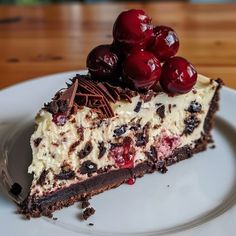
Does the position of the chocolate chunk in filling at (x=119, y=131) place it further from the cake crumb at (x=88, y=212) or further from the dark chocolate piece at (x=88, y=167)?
the cake crumb at (x=88, y=212)

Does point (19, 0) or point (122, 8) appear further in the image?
point (19, 0)

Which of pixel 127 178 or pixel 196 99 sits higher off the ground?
pixel 196 99

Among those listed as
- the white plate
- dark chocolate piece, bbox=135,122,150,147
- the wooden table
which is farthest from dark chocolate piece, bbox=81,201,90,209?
the wooden table

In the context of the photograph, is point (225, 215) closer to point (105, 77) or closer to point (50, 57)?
point (105, 77)

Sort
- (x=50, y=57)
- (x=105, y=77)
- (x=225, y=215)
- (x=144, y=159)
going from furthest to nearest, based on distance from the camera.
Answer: (x=50, y=57) < (x=144, y=159) < (x=105, y=77) < (x=225, y=215)

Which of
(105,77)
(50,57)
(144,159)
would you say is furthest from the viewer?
(50,57)

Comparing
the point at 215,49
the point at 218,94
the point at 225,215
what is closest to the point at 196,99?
the point at 218,94
